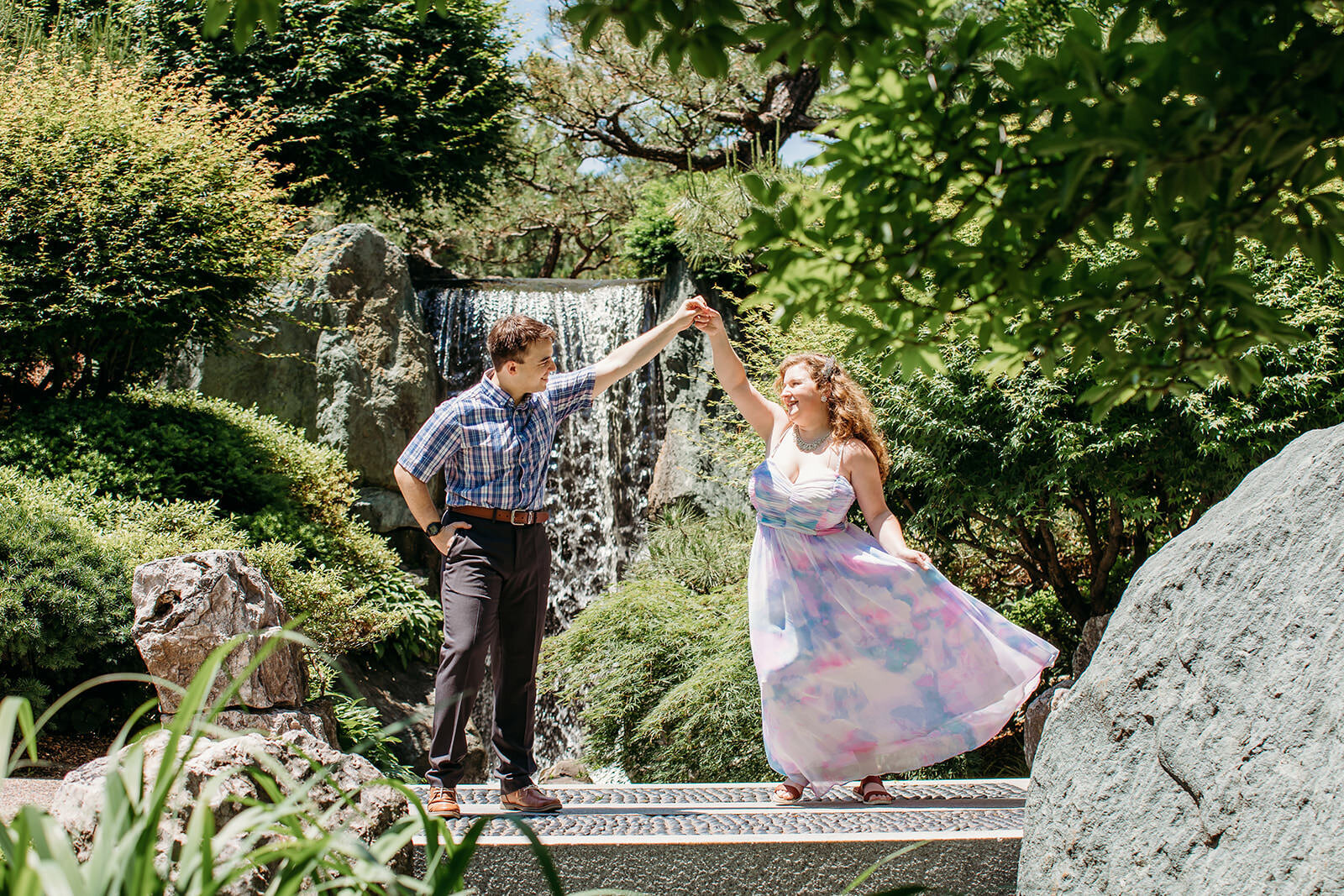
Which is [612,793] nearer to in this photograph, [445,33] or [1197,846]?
[1197,846]

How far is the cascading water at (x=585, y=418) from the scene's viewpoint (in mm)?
10758

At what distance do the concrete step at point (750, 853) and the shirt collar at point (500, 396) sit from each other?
161 centimetres

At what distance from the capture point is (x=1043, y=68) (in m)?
1.38

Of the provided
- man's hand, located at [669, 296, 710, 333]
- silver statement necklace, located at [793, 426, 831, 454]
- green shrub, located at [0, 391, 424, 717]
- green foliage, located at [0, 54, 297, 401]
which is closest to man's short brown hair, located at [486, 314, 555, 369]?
man's hand, located at [669, 296, 710, 333]

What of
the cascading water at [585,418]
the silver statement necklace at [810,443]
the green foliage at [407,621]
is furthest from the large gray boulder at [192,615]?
the cascading water at [585,418]

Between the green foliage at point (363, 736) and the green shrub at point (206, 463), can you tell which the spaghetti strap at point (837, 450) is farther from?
the green shrub at point (206, 463)

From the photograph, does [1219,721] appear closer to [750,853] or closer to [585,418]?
[750,853]

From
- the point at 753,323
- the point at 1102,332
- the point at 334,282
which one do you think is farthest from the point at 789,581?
the point at 334,282

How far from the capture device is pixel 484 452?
4.00 m

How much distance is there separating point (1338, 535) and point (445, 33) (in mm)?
13910

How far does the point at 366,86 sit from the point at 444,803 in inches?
461

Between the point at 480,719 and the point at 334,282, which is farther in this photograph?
the point at 334,282

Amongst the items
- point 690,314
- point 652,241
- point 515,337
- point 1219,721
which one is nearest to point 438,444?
point 515,337

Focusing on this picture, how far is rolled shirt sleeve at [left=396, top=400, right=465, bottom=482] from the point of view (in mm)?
4016
